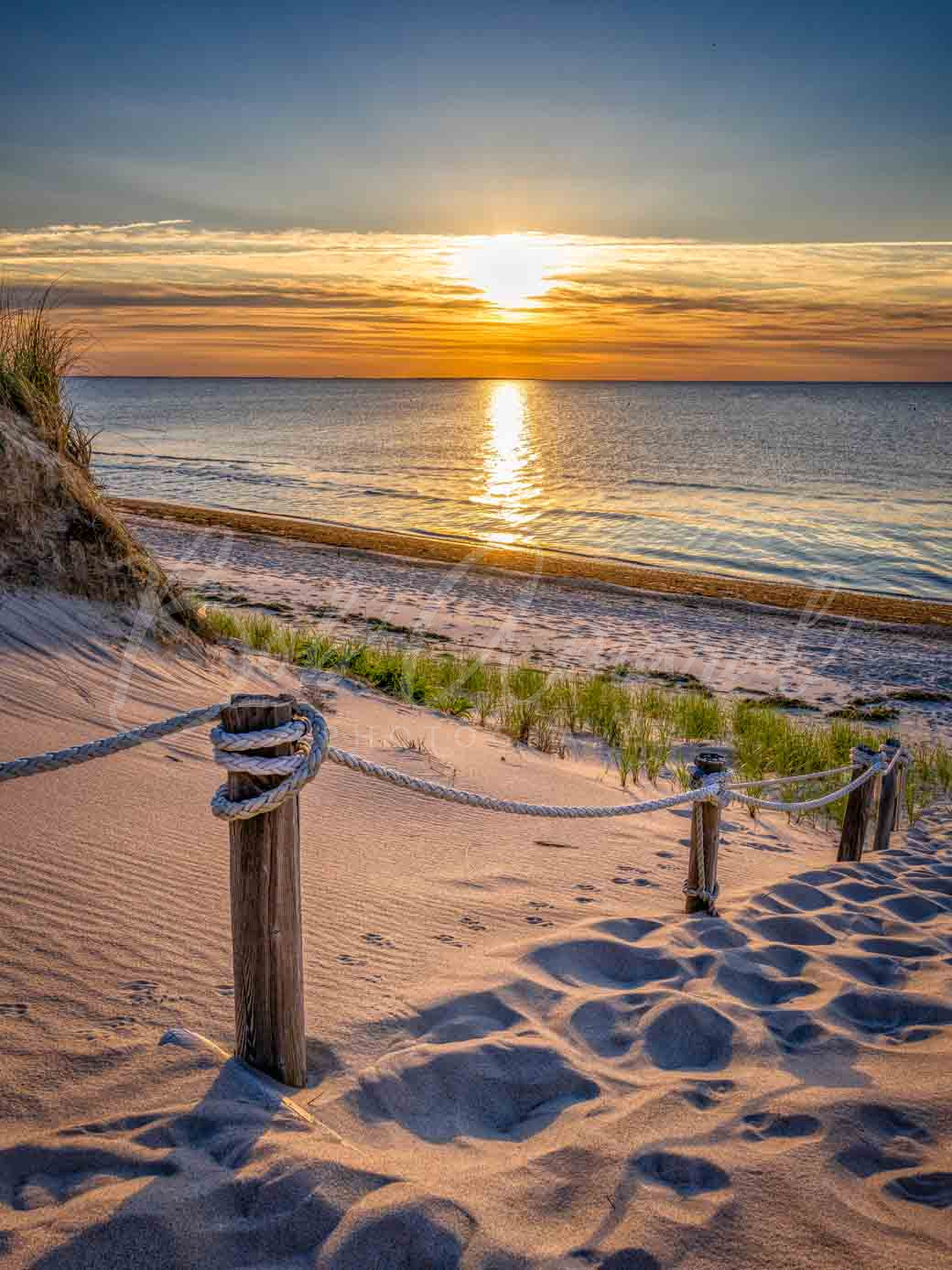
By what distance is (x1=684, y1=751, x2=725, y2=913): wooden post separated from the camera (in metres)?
4.06

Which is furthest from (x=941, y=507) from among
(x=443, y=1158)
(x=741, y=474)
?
(x=443, y=1158)

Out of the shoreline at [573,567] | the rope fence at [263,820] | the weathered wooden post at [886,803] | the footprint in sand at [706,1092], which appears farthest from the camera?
the shoreline at [573,567]

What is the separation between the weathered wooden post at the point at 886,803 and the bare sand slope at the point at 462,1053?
0.43 m

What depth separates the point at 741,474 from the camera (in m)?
40.7

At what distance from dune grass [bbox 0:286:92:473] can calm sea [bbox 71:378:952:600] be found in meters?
1.17

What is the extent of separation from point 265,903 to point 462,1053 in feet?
3.24

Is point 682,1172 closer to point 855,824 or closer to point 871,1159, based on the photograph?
point 871,1159

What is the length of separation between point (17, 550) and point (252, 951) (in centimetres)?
542

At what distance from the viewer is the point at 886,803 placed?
5656 millimetres

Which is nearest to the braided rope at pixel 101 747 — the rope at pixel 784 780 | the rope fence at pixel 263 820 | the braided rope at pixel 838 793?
the rope fence at pixel 263 820

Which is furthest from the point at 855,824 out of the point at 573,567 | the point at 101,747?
the point at 573,567

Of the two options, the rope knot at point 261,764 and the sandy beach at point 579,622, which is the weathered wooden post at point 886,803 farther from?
the rope knot at point 261,764

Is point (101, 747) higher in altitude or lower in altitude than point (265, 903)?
higher

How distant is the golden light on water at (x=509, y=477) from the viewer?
1027 inches
